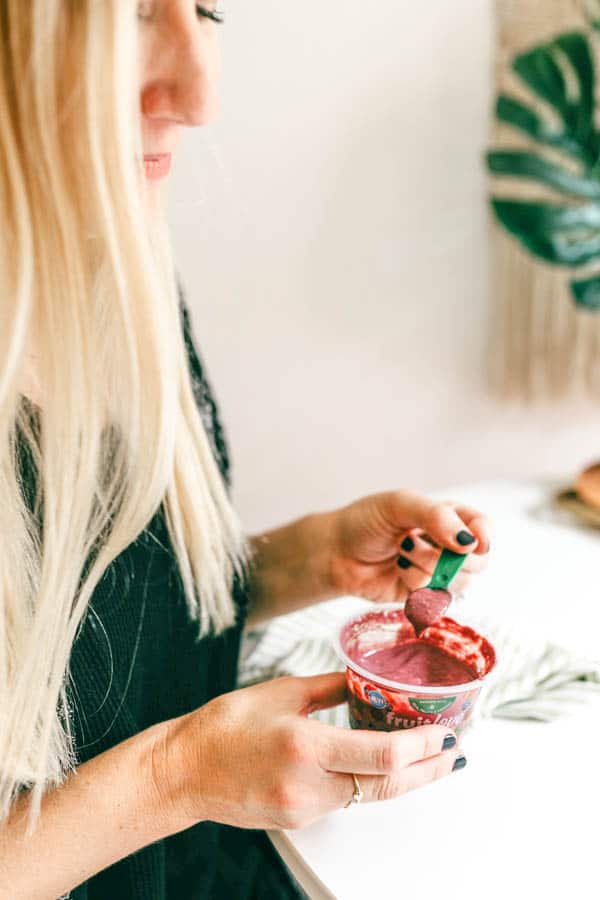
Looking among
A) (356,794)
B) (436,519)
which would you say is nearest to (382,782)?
(356,794)

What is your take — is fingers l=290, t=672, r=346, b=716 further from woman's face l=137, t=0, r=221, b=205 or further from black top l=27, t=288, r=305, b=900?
woman's face l=137, t=0, r=221, b=205

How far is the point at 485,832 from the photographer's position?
561mm

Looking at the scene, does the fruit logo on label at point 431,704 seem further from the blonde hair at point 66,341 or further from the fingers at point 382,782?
the blonde hair at point 66,341

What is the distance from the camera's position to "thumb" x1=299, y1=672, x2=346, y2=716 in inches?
23.0

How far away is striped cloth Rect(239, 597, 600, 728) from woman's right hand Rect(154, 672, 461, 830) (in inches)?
3.8

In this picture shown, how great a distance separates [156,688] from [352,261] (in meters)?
0.90

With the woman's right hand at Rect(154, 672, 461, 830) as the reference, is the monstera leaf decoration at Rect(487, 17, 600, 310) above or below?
above

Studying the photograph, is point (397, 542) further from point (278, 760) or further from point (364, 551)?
point (278, 760)

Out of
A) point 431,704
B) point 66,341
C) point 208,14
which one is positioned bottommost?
point 431,704

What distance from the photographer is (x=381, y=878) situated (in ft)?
1.72

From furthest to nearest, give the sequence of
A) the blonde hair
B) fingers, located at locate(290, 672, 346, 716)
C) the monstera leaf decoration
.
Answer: the monstera leaf decoration < fingers, located at locate(290, 672, 346, 716) < the blonde hair

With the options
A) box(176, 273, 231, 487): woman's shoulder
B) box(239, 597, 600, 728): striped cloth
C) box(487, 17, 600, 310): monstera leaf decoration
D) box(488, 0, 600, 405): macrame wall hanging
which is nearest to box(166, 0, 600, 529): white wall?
box(488, 0, 600, 405): macrame wall hanging

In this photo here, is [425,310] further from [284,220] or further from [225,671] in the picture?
[225,671]

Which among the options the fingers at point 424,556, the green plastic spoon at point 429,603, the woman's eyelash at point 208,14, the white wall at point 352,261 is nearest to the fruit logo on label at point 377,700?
the green plastic spoon at point 429,603
